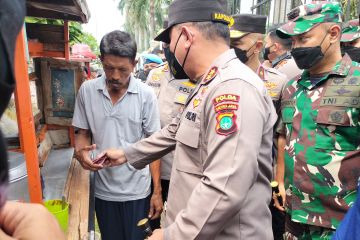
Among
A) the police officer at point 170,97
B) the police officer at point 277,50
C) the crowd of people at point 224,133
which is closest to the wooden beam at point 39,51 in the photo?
the crowd of people at point 224,133

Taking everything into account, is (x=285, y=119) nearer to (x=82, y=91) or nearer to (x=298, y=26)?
(x=298, y=26)

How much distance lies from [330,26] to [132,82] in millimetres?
1570

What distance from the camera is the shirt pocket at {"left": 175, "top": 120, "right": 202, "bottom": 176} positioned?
59.1 inches

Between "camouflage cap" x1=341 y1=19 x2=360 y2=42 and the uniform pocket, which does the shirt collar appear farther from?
"camouflage cap" x1=341 y1=19 x2=360 y2=42

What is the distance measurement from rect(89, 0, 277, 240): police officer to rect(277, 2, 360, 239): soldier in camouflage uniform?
29.8 inches

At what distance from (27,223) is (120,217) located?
1.95 m

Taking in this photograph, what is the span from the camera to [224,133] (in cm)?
128

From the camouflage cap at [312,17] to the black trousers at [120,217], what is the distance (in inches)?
72.1

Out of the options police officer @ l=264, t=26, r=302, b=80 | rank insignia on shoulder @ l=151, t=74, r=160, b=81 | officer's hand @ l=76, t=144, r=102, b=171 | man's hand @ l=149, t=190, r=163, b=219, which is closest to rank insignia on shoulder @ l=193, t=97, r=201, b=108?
officer's hand @ l=76, t=144, r=102, b=171

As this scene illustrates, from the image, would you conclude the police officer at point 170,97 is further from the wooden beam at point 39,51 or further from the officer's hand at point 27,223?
the officer's hand at point 27,223

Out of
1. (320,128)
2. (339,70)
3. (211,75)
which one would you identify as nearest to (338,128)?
(320,128)

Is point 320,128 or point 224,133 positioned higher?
point 224,133

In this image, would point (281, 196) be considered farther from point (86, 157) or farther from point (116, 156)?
point (86, 157)

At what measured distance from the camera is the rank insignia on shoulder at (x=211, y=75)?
1526 millimetres
